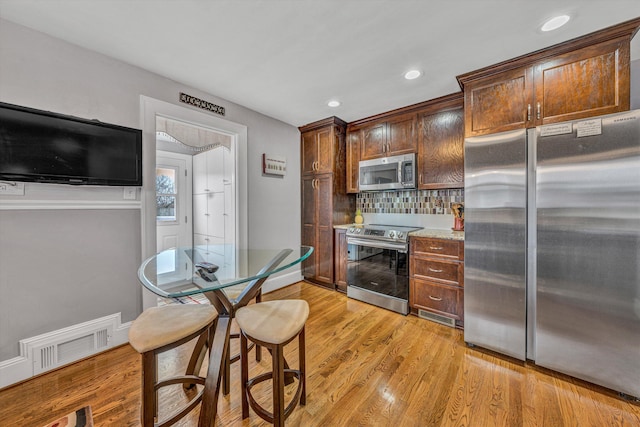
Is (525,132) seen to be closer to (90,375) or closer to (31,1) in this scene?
(31,1)

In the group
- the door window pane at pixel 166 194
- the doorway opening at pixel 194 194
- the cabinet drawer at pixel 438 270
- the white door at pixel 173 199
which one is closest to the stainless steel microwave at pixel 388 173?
the cabinet drawer at pixel 438 270

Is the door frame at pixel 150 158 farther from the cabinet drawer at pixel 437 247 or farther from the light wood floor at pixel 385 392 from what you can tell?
the cabinet drawer at pixel 437 247

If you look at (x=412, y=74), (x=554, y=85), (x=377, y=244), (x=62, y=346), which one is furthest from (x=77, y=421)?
(x=554, y=85)

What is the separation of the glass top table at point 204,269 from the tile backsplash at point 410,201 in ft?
6.61

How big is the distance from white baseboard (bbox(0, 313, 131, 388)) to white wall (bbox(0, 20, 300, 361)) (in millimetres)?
54

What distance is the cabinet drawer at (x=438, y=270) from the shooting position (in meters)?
2.40

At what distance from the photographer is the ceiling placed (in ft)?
4.93

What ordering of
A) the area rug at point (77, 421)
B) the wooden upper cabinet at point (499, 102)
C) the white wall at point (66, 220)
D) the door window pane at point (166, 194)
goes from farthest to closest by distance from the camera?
the door window pane at point (166, 194)
the wooden upper cabinet at point (499, 102)
the white wall at point (66, 220)
the area rug at point (77, 421)

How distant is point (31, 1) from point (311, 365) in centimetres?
297

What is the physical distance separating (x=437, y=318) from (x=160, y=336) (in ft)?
8.14

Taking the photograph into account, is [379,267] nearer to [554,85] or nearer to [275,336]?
[275,336]

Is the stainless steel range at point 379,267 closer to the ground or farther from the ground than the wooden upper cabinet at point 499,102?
closer to the ground

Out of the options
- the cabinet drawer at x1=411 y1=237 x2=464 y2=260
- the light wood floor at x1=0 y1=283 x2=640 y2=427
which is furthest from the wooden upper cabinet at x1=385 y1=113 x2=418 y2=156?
the light wood floor at x1=0 y1=283 x2=640 y2=427

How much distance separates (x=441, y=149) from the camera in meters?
2.81
